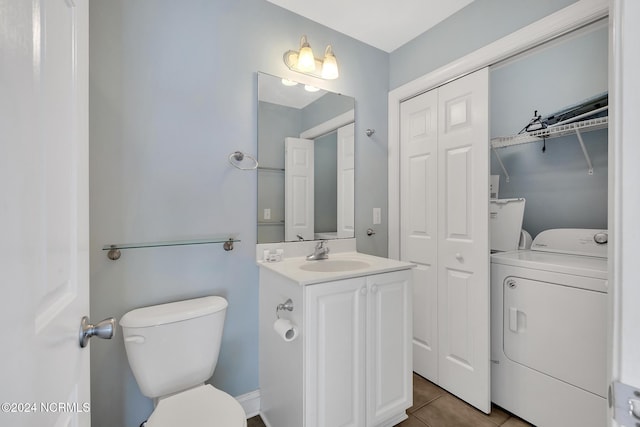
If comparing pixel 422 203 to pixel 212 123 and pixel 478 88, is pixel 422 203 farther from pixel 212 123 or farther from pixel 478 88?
pixel 212 123

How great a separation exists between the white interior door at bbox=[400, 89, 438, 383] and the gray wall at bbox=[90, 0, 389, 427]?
36.6 inches

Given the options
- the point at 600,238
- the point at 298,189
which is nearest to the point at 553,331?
the point at 600,238

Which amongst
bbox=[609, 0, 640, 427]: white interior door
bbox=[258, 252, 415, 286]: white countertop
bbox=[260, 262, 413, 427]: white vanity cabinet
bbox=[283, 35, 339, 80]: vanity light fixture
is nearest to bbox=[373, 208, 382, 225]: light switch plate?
bbox=[258, 252, 415, 286]: white countertop

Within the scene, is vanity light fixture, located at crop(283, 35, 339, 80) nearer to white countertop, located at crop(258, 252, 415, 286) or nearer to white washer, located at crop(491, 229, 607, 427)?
white countertop, located at crop(258, 252, 415, 286)

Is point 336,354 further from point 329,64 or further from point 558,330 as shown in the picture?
point 329,64

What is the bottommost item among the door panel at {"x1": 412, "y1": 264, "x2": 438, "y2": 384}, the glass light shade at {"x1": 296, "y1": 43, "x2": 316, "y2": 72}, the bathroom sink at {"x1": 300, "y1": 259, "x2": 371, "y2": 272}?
the door panel at {"x1": 412, "y1": 264, "x2": 438, "y2": 384}

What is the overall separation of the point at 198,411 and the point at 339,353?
0.63m

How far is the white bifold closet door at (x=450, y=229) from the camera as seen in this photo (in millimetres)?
1685

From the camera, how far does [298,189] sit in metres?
1.86

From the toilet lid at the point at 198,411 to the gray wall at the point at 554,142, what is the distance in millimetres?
2301

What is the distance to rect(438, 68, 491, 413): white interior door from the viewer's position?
1671mm
